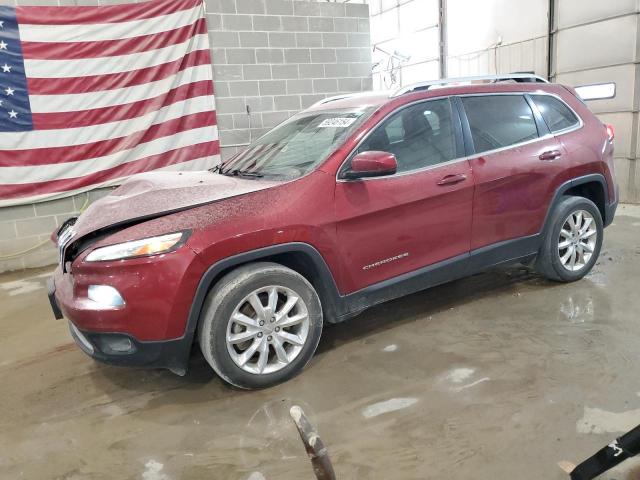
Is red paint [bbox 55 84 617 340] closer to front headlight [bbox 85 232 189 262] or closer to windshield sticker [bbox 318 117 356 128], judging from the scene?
front headlight [bbox 85 232 189 262]

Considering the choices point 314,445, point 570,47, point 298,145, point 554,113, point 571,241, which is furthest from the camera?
point 570,47

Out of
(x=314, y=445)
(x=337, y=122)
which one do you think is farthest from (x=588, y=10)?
(x=314, y=445)

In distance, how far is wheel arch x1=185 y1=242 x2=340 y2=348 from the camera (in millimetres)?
2635

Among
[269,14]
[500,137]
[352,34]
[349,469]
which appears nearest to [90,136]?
[269,14]

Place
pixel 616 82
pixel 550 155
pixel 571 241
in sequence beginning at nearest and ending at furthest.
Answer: pixel 550 155 → pixel 571 241 → pixel 616 82

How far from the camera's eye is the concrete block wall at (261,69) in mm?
5938

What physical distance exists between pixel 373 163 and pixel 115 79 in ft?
14.4

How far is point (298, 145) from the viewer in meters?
3.44

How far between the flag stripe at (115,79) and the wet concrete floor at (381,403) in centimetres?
310

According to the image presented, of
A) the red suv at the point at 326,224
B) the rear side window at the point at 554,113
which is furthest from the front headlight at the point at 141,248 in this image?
the rear side window at the point at 554,113

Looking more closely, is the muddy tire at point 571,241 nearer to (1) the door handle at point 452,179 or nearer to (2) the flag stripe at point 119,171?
(1) the door handle at point 452,179

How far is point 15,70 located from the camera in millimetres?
5496

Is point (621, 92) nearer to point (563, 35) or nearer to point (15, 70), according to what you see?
point (563, 35)

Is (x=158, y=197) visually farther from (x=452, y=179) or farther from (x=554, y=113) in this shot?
(x=554, y=113)
